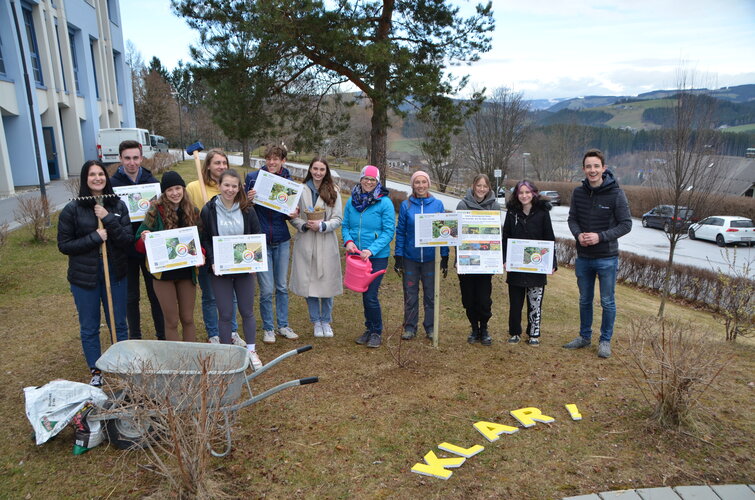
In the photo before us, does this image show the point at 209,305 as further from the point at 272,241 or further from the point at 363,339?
the point at 363,339

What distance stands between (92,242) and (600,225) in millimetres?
4713

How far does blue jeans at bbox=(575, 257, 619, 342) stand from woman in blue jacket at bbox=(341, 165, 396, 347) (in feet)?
6.74

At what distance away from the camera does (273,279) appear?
17.6ft

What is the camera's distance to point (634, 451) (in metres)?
3.38

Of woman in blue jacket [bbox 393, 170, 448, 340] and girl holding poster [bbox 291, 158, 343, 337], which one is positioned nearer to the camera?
woman in blue jacket [bbox 393, 170, 448, 340]

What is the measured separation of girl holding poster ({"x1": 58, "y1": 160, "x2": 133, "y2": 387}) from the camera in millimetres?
3957

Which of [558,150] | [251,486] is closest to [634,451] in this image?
[251,486]

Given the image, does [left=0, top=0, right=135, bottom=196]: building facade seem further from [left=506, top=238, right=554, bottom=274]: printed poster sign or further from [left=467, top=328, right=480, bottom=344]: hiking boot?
[left=506, top=238, right=554, bottom=274]: printed poster sign

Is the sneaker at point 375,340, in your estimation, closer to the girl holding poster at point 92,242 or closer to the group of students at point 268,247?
the group of students at point 268,247

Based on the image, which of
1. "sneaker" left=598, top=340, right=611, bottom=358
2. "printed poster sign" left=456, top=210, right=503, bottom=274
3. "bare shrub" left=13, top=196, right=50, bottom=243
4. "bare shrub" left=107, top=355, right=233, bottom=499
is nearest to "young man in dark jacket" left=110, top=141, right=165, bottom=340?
"bare shrub" left=107, top=355, right=233, bottom=499

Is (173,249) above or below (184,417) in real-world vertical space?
above

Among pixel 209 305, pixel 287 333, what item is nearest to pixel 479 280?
pixel 287 333

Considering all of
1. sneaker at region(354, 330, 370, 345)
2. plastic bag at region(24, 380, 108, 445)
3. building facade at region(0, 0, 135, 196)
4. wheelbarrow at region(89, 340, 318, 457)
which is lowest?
sneaker at region(354, 330, 370, 345)

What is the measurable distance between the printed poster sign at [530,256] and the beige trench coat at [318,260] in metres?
1.86
